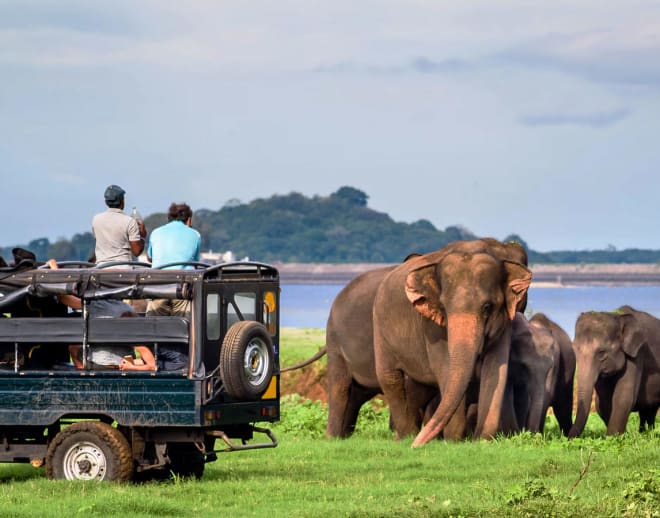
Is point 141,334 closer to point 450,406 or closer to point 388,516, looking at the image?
point 388,516

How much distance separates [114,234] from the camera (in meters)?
17.2

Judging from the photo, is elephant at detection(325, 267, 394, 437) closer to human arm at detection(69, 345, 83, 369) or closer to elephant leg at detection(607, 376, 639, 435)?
elephant leg at detection(607, 376, 639, 435)

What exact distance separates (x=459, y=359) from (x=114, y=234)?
500 cm

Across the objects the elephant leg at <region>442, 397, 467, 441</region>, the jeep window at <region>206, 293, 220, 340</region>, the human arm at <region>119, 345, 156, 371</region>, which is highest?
the jeep window at <region>206, 293, 220, 340</region>

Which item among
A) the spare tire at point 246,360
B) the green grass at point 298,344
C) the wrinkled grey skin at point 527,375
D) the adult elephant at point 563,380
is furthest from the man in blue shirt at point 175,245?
the green grass at point 298,344

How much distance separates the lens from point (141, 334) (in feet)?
51.0

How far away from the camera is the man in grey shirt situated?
1725 cm

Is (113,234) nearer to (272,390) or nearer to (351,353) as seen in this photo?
(272,390)

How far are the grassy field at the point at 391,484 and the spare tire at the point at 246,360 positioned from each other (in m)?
0.99

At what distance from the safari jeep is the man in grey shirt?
1.25 metres

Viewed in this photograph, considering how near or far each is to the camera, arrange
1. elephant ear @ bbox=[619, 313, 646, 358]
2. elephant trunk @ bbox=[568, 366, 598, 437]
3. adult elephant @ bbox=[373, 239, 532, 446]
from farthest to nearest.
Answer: elephant ear @ bbox=[619, 313, 646, 358] → elephant trunk @ bbox=[568, 366, 598, 437] → adult elephant @ bbox=[373, 239, 532, 446]

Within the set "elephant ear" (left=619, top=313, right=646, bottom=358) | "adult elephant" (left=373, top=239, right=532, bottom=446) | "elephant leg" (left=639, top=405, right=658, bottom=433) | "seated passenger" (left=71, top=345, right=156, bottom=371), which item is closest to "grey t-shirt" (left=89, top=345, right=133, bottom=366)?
"seated passenger" (left=71, top=345, right=156, bottom=371)

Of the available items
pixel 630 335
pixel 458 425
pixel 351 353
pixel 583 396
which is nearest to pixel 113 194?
pixel 458 425

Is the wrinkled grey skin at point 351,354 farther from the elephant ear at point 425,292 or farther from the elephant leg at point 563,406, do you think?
the elephant leg at point 563,406
